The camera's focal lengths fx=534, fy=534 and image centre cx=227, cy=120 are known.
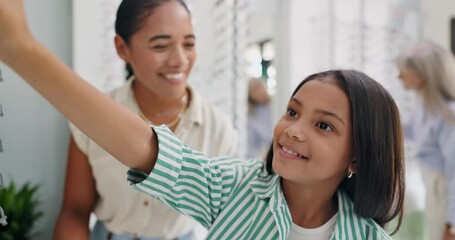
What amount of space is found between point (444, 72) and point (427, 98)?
0.23 feet

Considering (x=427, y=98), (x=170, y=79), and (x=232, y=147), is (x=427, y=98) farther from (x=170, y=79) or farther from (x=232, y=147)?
(x=170, y=79)

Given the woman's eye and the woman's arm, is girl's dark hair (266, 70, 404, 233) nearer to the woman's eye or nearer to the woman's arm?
the woman's eye

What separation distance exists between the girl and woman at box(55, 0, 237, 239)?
0.25ft

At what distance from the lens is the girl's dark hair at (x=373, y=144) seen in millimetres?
512

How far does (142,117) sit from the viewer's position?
1.80 ft

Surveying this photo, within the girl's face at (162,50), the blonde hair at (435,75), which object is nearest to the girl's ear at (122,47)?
the girl's face at (162,50)

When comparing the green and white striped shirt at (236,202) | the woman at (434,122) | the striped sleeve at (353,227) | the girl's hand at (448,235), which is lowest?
the girl's hand at (448,235)

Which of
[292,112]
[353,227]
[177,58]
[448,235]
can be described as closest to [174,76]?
[177,58]

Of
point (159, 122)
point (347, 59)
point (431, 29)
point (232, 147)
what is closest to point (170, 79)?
point (159, 122)

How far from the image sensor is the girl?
0.46 metres

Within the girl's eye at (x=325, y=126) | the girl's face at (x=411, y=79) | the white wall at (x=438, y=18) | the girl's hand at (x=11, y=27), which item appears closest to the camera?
the girl's hand at (x=11, y=27)

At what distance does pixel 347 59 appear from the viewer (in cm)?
126

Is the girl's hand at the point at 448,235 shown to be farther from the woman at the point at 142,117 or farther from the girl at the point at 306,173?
the woman at the point at 142,117

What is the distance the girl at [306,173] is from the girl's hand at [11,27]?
130 mm
